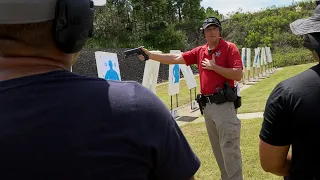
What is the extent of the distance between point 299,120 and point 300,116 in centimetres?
2

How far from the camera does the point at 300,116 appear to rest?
1.47 metres

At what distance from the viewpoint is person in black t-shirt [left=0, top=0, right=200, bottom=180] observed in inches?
34.2

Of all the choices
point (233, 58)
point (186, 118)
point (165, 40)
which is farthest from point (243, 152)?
point (165, 40)

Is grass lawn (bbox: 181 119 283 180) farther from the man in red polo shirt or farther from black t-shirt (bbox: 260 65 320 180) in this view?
black t-shirt (bbox: 260 65 320 180)

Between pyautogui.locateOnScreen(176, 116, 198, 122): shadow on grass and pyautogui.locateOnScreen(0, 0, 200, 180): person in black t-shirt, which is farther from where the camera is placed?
pyautogui.locateOnScreen(176, 116, 198, 122): shadow on grass

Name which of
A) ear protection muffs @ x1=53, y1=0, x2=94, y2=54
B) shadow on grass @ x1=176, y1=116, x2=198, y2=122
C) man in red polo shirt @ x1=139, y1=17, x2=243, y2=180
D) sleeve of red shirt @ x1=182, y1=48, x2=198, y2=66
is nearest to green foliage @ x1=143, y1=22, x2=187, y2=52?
shadow on grass @ x1=176, y1=116, x2=198, y2=122

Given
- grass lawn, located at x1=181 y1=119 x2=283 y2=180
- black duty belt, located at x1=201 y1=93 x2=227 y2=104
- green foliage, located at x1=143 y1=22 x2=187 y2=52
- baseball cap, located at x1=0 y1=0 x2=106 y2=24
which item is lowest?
grass lawn, located at x1=181 y1=119 x2=283 y2=180

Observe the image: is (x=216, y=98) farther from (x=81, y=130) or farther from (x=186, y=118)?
(x=186, y=118)

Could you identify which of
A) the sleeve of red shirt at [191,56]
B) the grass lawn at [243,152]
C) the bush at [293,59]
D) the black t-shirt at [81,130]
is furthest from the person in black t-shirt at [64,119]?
the bush at [293,59]

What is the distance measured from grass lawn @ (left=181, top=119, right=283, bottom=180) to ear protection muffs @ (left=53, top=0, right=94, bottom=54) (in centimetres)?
362

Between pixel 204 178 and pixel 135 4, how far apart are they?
3056cm

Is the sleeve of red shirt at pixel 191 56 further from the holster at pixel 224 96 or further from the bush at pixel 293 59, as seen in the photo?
the bush at pixel 293 59

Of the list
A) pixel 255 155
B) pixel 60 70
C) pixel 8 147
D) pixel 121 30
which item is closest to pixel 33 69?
pixel 60 70

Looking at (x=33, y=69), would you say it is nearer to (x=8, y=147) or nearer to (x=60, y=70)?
(x=60, y=70)
